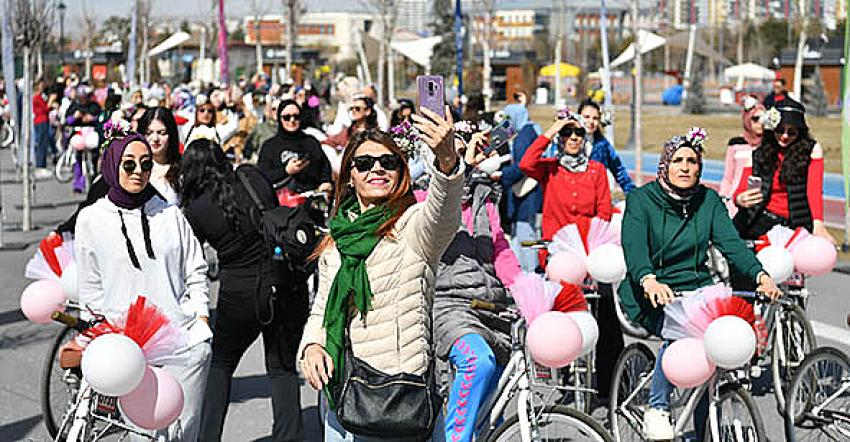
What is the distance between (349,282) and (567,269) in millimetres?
3386

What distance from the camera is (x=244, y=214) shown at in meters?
7.06

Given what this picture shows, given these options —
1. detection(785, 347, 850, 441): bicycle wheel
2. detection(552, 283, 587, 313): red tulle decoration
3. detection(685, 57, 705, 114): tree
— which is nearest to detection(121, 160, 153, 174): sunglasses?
detection(552, 283, 587, 313): red tulle decoration

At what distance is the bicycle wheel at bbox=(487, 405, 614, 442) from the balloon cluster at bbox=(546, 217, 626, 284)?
240 cm

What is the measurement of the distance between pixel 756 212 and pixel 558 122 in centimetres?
147

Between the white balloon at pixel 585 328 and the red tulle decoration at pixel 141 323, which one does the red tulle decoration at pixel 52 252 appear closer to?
the red tulle decoration at pixel 141 323

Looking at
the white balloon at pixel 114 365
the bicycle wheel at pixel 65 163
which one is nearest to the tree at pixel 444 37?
the bicycle wheel at pixel 65 163

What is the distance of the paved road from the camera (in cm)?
792

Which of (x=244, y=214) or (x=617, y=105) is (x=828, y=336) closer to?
(x=244, y=214)

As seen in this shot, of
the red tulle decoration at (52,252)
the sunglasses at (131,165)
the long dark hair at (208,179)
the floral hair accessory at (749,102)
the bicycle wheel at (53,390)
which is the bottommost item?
the bicycle wheel at (53,390)

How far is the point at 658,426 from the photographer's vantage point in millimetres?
5934

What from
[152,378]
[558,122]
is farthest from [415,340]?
[558,122]

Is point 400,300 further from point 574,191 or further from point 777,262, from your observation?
point 574,191

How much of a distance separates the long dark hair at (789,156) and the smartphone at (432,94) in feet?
15.4

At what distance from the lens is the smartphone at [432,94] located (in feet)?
14.6
